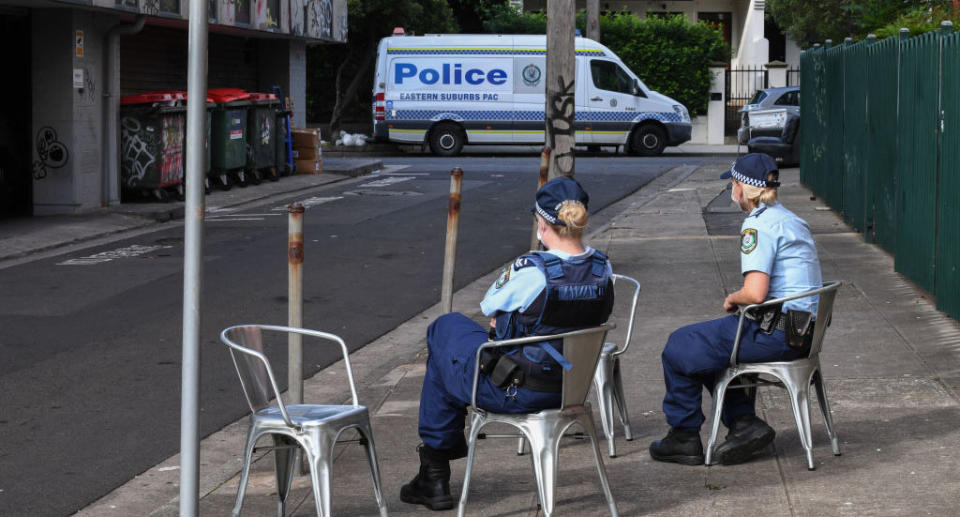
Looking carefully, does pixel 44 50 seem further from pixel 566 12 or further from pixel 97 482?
pixel 97 482

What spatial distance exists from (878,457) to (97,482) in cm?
347

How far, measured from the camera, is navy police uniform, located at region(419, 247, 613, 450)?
4.90 meters

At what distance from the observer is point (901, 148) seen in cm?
1105

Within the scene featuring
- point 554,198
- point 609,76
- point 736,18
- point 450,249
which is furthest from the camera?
point 736,18

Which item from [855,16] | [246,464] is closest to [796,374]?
[246,464]

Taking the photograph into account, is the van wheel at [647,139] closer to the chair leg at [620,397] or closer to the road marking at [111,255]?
the road marking at [111,255]

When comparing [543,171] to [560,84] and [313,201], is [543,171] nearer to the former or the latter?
[560,84]

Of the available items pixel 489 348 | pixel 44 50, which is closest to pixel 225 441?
pixel 489 348

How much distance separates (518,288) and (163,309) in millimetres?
6184

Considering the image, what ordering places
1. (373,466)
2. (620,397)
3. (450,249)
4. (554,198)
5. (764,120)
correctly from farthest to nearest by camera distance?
(764,120)
(450,249)
(620,397)
(554,198)
(373,466)

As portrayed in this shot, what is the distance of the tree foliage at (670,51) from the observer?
36.7 m

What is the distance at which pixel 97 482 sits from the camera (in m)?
5.94

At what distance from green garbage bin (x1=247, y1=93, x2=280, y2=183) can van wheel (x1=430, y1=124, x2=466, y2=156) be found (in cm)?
754

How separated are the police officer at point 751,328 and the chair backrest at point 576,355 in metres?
0.97
